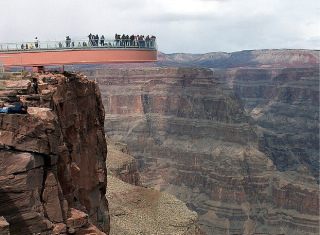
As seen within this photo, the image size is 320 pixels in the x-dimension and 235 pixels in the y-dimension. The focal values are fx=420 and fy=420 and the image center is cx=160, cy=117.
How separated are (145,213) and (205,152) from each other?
8068 centimetres

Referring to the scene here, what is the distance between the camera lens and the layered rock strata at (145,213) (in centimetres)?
4188

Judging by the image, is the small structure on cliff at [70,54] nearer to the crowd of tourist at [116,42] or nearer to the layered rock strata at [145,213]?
the crowd of tourist at [116,42]

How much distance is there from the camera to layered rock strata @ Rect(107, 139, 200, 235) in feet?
137

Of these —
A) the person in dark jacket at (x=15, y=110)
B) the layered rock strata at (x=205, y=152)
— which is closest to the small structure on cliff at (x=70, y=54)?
the person in dark jacket at (x=15, y=110)

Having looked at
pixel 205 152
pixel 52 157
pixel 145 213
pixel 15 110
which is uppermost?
pixel 15 110

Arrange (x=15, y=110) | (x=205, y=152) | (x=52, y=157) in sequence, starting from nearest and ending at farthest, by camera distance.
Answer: (x=15, y=110) → (x=52, y=157) → (x=205, y=152)

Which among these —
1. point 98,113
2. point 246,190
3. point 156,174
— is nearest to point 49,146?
point 98,113

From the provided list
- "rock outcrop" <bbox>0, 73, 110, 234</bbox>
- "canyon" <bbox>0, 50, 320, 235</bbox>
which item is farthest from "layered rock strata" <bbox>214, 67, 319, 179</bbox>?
"rock outcrop" <bbox>0, 73, 110, 234</bbox>

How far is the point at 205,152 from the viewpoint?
12506cm

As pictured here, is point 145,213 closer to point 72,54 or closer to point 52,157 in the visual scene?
point 72,54

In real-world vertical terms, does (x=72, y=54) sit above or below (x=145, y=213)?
above

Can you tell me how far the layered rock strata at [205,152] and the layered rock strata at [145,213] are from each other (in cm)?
5322

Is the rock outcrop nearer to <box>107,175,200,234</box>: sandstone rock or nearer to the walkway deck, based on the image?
the walkway deck

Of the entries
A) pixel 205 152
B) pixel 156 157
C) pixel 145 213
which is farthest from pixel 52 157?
pixel 156 157
